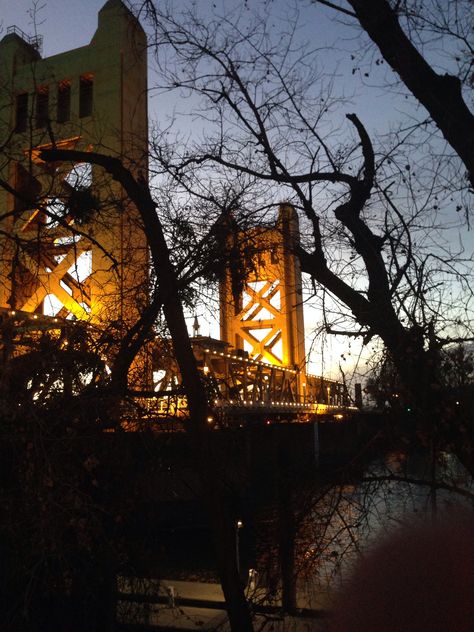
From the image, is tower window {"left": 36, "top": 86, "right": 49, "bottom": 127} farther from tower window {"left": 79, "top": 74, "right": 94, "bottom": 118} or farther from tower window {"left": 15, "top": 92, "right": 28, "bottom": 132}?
tower window {"left": 79, "top": 74, "right": 94, "bottom": 118}

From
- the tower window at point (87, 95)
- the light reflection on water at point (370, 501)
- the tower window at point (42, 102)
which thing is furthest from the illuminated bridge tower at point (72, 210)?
the tower window at point (87, 95)

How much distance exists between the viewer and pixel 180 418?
5.49m

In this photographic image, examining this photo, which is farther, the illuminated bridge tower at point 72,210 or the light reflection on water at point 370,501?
the illuminated bridge tower at point 72,210

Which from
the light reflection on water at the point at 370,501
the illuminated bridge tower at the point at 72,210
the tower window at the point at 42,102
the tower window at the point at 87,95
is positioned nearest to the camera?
the light reflection on water at the point at 370,501

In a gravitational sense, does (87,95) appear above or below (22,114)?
above

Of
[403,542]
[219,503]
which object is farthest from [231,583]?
[403,542]

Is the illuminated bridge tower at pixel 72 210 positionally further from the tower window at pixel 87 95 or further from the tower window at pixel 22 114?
the tower window at pixel 87 95

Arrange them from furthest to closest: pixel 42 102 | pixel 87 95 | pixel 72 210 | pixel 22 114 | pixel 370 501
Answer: pixel 87 95, pixel 22 114, pixel 42 102, pixel 72 210, pixel 370 501

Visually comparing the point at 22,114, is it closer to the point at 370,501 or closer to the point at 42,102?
the point at 42,102

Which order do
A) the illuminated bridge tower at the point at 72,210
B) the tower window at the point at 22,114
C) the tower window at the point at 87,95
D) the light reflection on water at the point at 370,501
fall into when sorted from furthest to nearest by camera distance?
1. the tower window at the point at 87,95
2. the tower window at the point at 22,114
3. the illuminated bridge tower at the point at 72,210
4. the light reflection on water at the point at 370,501

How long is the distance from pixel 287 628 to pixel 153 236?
4.24 meters

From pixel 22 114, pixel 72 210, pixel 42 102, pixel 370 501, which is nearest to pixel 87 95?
pixel 22 114

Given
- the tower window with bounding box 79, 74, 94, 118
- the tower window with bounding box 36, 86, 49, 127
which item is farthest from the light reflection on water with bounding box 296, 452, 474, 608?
the tower window with bounding box 79, 74, 94, 118

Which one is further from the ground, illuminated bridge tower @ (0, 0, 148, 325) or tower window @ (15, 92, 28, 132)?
tower window @ (15, 92, 28, 132)
